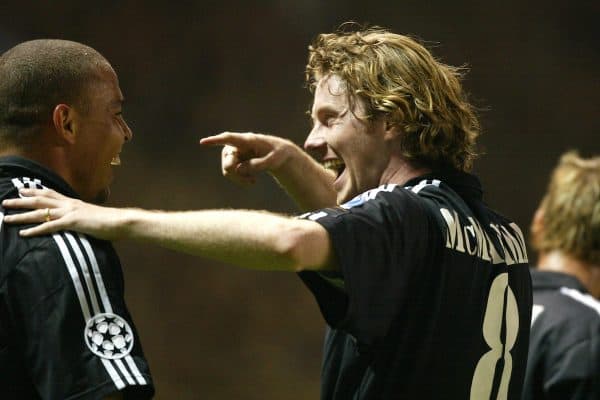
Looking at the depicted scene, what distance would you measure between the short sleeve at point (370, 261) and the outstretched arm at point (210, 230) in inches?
1.6

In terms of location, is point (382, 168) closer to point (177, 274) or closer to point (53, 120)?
point (53, 120)

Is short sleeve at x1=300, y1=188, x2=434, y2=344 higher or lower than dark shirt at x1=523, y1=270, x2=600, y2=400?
higher

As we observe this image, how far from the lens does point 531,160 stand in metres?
5.46

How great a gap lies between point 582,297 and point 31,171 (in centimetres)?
170

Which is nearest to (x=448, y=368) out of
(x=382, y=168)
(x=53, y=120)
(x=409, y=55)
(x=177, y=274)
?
(x=382, y=168)

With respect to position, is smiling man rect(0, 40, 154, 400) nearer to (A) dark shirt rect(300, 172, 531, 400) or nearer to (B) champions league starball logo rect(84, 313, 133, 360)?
(B) champions league starball logo rect(84, 313, 133, 360)

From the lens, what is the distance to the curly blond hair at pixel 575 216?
3.04 meters

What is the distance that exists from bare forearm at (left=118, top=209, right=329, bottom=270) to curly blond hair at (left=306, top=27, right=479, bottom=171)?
45 cm

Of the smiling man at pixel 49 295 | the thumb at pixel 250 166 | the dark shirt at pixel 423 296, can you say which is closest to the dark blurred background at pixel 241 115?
the thumb at pixel 250 166

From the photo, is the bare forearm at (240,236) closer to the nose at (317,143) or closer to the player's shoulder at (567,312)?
the nose at (317,143)

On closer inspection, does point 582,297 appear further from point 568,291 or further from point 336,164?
point 336,164

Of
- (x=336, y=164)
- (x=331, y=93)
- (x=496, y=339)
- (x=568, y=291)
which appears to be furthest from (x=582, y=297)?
(x=331, y=93)

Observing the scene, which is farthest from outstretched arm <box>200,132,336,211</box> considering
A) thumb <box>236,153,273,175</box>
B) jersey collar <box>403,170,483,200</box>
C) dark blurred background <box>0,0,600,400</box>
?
dark blurred background <box>0,0,600,400</box>

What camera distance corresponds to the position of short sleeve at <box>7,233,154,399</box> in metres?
1.62
